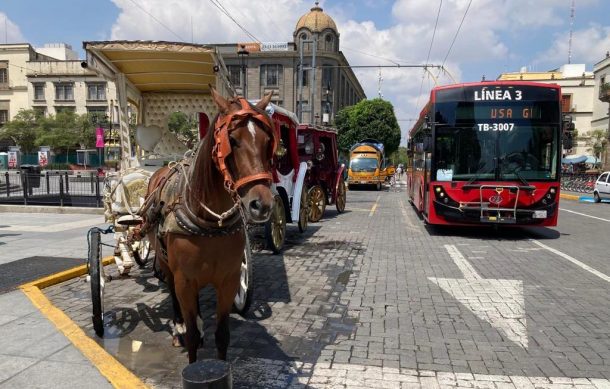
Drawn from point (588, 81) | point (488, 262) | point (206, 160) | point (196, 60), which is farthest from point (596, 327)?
point (588, 81)

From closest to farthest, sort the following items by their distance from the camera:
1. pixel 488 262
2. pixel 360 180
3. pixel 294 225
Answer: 1. pixel 488 262
2. pixel 294 225
3. pixel 360 180

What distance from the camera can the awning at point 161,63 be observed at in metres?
5.49

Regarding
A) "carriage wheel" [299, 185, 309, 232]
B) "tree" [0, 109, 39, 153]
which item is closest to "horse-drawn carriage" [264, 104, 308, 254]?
"carriage wheel" [299, 185, 309, 232]

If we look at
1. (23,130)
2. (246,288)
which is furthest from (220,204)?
(23,130)

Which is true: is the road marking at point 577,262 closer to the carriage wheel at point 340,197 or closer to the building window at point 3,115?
the carriage wheel at point 340,197

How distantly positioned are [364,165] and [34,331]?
2778 centimetres

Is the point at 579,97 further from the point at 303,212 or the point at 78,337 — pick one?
the point at 78,337

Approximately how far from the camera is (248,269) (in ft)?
16.6

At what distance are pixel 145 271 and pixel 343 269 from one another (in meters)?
3.16

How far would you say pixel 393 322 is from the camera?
16.7ft

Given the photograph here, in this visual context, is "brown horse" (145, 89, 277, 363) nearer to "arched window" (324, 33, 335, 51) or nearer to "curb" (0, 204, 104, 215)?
"curb" (0, 204, 104, 215)

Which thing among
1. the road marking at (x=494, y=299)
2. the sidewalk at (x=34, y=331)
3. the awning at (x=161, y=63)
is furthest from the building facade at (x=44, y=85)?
the road marking at (x=494, y=299)

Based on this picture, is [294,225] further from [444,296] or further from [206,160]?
[206,160]

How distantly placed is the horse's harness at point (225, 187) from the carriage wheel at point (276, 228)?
410cm
